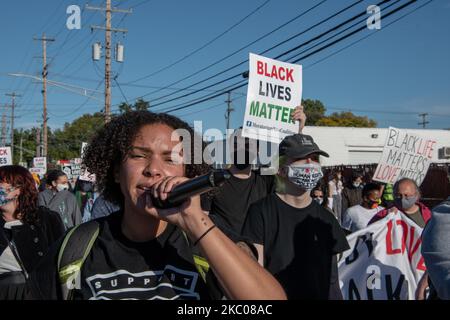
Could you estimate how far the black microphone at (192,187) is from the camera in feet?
5.18

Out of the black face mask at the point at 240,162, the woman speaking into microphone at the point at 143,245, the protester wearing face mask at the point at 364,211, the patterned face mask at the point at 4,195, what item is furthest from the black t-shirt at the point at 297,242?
the protester wearing face mask at the point at 364,211

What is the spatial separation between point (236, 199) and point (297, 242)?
1.81 meters

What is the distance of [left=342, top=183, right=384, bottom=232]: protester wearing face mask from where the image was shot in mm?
7305

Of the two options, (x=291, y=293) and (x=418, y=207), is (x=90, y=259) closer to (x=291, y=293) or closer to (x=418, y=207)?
(x=291, y=293)

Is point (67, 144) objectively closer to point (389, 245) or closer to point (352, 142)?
point (352, 142)

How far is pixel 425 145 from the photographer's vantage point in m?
8.42

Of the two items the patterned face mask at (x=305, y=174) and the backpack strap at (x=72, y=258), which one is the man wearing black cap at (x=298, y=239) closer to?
the patterned face mask at (x=305, y=174)

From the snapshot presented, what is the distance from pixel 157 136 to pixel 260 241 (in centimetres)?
196

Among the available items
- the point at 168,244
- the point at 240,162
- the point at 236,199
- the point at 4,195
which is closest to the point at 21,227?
the point at 4,195

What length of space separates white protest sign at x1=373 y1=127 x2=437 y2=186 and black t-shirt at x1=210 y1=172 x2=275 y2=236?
2.95 m

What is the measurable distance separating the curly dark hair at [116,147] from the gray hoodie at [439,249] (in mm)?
996

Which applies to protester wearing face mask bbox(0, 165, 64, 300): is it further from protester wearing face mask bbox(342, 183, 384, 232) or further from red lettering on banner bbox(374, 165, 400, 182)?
red lettering on banner bbox(374, 165, 400, 182)

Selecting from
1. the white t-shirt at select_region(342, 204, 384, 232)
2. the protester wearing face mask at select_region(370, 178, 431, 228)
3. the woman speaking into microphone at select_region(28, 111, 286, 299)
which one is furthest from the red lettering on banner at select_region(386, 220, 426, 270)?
the woman speaking into microphone at select_region(28, 111, 286, 299)
